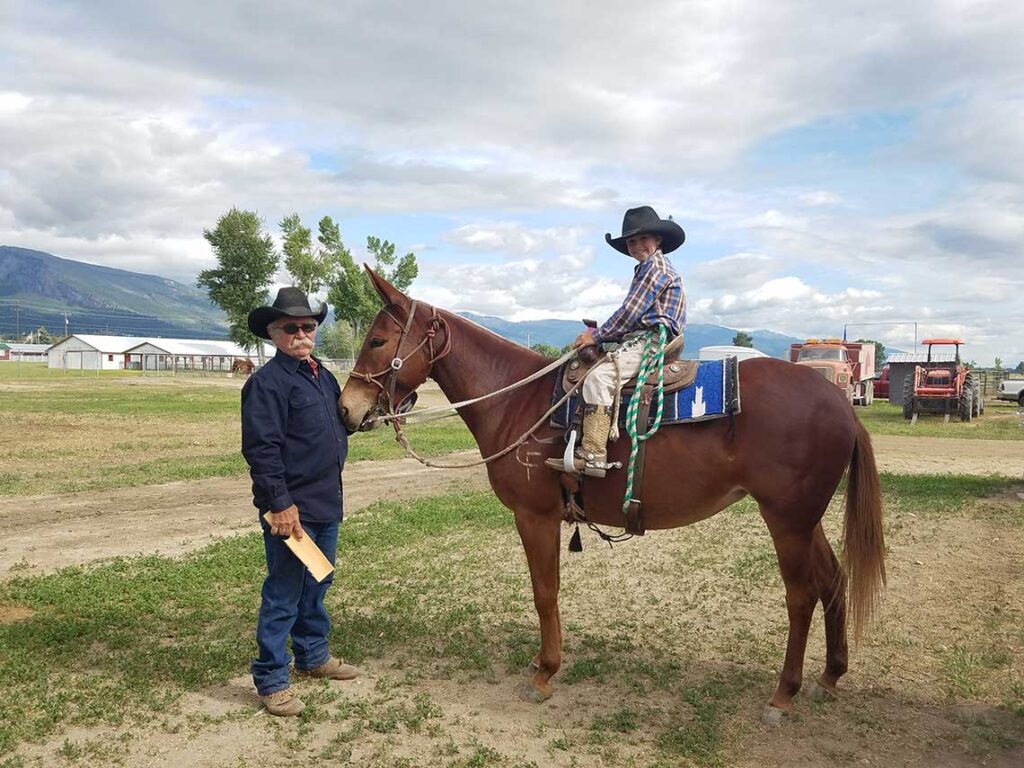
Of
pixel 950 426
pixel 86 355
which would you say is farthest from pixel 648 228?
pixel 86 355

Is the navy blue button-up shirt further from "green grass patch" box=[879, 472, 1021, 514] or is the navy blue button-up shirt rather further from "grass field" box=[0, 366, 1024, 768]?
"green grass patch" box=[879, 472, 1021, 514]

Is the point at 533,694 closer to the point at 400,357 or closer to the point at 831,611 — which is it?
the point at 831,611

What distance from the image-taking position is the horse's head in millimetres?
4648

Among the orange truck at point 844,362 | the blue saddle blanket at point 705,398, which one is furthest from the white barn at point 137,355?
the blue saddle blanket at point 705,398

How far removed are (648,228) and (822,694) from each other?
11.0ft

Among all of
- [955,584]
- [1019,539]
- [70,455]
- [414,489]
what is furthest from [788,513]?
[70,455]

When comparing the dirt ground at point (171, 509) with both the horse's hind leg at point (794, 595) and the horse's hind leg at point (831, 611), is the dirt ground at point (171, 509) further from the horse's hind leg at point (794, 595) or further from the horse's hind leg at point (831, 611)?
the horse's hind leg at point (831, 611)

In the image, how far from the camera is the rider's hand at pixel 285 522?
13.5 ft

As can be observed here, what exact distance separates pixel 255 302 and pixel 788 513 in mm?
50947

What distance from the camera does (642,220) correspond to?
454 cm

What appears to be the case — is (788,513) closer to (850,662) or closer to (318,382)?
(850,662)

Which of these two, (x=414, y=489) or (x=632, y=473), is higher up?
(x=632, y=473)

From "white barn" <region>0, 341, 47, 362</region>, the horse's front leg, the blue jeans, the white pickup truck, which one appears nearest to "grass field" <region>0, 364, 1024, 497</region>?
the white pickup truck

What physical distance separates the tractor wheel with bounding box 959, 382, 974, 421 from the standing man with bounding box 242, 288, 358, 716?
83.9 ft
